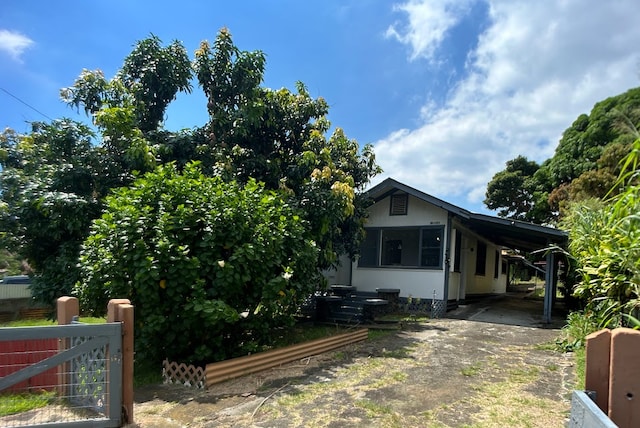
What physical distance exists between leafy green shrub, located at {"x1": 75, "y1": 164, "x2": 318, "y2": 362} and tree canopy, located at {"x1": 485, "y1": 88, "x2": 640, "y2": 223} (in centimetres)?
1226

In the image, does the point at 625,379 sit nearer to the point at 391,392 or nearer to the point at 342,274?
the point at 391,392

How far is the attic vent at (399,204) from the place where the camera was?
1210 cm

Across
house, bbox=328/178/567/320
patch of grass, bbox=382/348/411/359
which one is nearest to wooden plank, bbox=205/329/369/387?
patch of grass, bbox=382/348/411/359

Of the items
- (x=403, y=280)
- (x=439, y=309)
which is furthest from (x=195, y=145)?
(x=439, y=309)

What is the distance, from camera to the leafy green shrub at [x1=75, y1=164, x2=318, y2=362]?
503 centimetres

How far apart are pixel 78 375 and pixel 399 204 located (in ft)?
33.0

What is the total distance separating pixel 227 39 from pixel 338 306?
285 inches

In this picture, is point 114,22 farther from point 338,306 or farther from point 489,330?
point 489,330

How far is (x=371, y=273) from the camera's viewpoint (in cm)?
1245

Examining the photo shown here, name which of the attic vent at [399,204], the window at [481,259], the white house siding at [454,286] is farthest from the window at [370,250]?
the window at [481,259]

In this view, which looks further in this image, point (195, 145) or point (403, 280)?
point (403, 280)

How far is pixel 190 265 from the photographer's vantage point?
506 centimetres

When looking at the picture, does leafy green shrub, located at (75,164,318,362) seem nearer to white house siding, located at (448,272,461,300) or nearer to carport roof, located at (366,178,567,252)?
carport roof, located at (366,178,567,252)

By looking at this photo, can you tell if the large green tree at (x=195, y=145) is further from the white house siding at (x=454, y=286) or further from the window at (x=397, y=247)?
the white house siding at (x=454, y=286)
